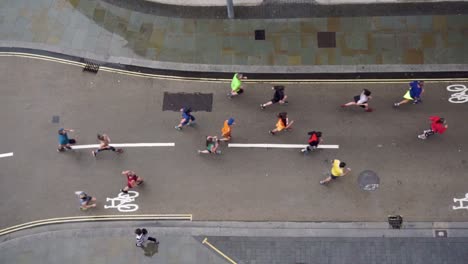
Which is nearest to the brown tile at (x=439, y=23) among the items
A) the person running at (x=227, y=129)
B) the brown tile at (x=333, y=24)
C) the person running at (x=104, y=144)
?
the brown tile at (x=333, y=24)

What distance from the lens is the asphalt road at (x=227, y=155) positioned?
57.7ft

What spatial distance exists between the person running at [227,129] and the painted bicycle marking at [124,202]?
3.79 meters

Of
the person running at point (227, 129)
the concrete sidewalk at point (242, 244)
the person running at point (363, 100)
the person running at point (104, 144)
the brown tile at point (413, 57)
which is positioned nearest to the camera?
the concrete sidewalk at point (242, 244)

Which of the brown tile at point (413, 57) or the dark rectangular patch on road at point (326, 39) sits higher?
the dark rectangular patch on road at point (326, 39)

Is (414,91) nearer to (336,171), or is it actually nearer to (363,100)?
(363,100)

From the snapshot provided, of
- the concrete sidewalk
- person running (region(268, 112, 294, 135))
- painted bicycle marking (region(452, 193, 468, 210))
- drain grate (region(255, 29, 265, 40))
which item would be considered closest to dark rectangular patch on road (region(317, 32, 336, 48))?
drain grate (region(255, 29, 265, 40))

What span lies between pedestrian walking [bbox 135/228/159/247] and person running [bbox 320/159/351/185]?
6308 millimetres

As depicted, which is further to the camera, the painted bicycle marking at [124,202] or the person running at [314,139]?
the painted bicycle marking at [124,202]

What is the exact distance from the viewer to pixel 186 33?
2053 centimetres

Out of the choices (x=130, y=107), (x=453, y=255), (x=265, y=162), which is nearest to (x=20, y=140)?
(x=130, y=107)

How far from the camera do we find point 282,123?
1752 centimetres

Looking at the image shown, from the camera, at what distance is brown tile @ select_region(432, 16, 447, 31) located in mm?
20062

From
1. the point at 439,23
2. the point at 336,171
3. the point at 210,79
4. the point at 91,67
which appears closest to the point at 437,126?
the point at 336,171

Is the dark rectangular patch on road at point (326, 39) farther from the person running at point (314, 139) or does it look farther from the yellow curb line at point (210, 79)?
the person running at point (314, 139)
